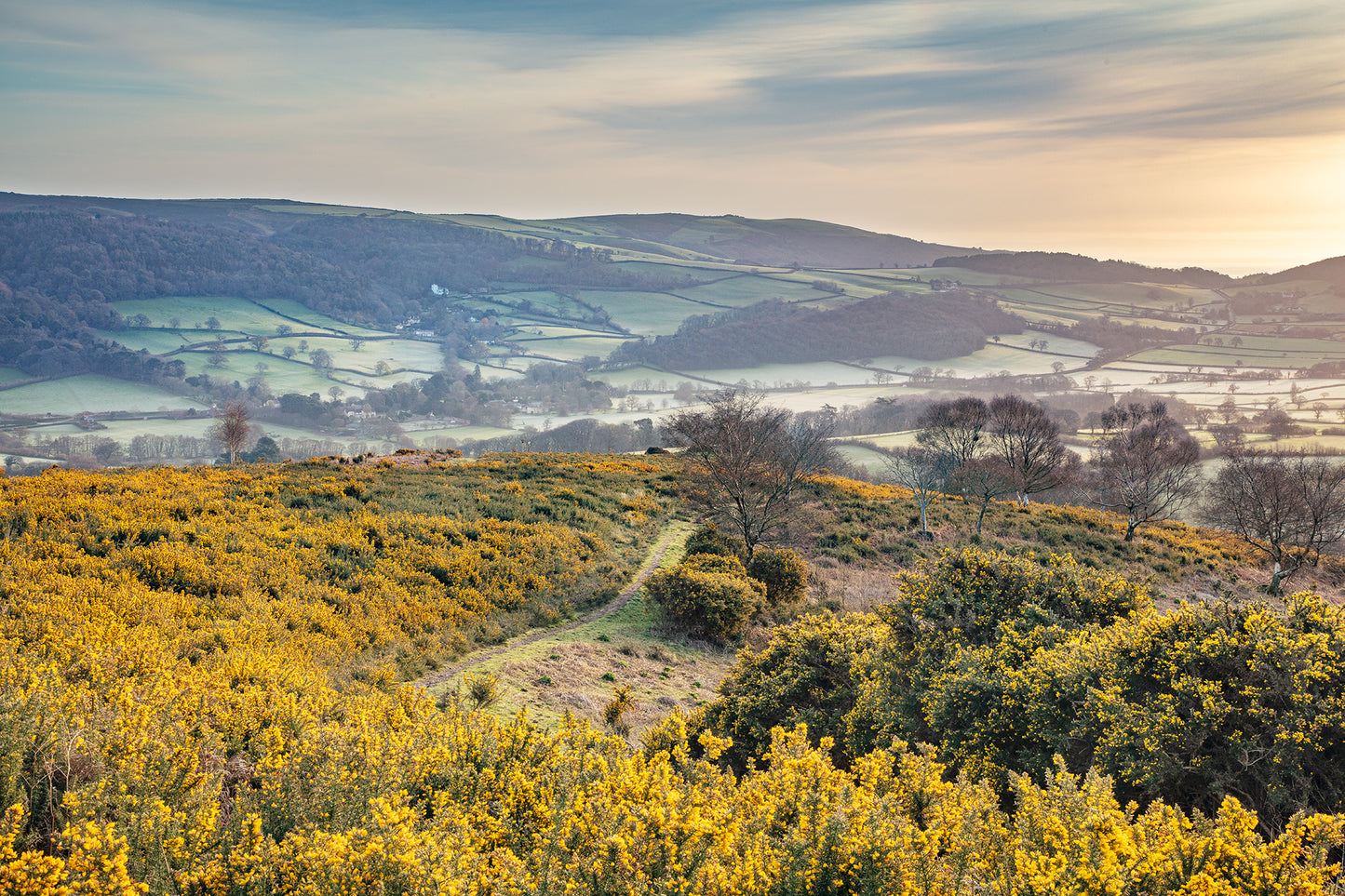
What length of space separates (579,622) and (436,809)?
11929 mm

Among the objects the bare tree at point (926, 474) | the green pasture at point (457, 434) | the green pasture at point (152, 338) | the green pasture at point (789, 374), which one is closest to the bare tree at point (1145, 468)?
the bare tree at point (926, 474)

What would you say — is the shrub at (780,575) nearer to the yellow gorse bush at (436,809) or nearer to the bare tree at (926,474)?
the yellow gorse bush at (436,809)

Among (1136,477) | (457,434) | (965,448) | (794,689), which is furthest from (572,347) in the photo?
(794,689)

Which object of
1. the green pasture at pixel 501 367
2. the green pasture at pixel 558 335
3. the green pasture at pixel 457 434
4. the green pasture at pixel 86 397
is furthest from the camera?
the green pasture at pixel 558 335

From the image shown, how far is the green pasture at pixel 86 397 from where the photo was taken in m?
123

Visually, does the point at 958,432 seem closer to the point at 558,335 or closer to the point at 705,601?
the point at 705,601

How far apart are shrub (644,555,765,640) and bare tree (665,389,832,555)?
4.45 meters

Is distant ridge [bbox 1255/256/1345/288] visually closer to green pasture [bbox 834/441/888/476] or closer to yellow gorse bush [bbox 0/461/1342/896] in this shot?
green pasture [bbox 834/441/888/476]

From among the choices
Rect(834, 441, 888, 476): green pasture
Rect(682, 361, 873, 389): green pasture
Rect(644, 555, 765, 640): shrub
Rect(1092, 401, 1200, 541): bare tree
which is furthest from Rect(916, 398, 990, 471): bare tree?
Rect(682, 361, 873, 389): green pasture

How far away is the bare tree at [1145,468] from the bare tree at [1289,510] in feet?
11.8

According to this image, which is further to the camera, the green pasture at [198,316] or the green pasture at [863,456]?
the green pasture at [198,316]

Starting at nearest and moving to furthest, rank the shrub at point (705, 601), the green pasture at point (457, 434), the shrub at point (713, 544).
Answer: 1. the shrub at point (705, 601)
2. the shrub at point (713, 544)
3. the green pasture at point (457, 434)

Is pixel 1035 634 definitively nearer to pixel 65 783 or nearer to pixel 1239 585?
pixel 65 783

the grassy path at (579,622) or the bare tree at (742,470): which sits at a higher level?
the bare tree at (742,470)
